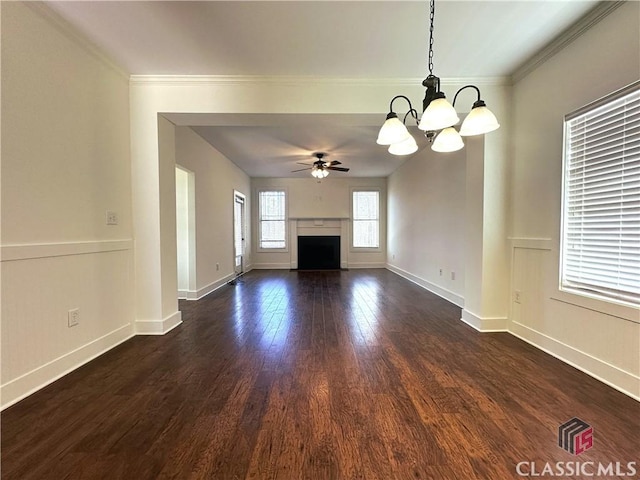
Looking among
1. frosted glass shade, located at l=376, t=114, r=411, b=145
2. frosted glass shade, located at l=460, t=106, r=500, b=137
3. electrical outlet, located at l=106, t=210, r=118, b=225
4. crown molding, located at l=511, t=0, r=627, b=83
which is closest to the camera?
frosted glass shade, located at l=460, t=106, r=500, b=137

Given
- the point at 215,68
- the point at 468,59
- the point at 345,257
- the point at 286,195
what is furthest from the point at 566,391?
the point at 286,195

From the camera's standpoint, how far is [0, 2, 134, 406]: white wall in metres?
1.79

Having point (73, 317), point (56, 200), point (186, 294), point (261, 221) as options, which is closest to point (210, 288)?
point (186, 294)

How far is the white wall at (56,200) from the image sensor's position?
1.79m

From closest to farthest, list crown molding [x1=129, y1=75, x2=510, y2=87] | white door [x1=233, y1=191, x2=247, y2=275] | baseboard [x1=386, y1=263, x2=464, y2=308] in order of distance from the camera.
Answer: crown molding [x1=129, y1=75, x2=510, y2=87], baseboard [x1=386, y1=263, x2=464, y2=308], white door [x1=233, y1=191, x2=247, y2=275]

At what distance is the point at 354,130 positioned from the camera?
165 inches

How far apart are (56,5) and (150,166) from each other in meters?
1.29

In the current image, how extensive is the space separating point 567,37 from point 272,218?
22.6ft

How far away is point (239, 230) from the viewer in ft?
23.4

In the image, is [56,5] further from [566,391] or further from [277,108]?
[566,391]

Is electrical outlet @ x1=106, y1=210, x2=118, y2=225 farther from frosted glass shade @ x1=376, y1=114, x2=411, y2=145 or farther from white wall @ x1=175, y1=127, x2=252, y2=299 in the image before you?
frosted glass shade @ x1=376, y1=114, x2=411, y2=145

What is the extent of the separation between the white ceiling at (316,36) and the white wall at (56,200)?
0.31 metres

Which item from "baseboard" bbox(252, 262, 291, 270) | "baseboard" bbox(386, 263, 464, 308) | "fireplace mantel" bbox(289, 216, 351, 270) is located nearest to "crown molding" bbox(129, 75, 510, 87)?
"baseboard" bbox(386, 263, 464, 308)

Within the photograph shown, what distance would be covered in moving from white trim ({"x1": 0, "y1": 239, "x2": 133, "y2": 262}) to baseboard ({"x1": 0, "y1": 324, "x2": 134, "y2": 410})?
75 centimetres
